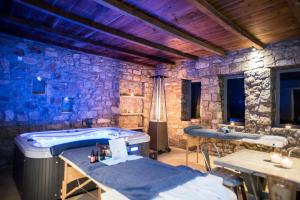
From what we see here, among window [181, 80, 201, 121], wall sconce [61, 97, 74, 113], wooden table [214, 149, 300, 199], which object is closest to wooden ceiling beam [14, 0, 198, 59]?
window [181, 80, 201, 121]

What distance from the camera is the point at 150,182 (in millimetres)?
1308

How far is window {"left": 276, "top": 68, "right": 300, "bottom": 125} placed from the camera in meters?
3.71

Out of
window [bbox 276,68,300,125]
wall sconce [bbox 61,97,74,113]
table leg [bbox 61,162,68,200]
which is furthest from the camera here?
wall sconce [bbox 61,97,74,113]

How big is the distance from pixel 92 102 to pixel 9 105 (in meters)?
1.59

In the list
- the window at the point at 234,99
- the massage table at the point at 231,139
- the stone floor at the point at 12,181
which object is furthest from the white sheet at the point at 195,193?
the window at the point at 234,99

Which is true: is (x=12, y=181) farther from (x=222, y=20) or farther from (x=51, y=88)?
(x=222, y=20)

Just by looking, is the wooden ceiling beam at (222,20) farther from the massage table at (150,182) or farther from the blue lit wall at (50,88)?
the blue lit wall at (50,88)

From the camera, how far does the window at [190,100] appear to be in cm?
530

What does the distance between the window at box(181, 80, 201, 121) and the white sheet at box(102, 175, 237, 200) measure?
4029 millimetres

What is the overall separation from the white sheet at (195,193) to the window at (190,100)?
13.2 ft

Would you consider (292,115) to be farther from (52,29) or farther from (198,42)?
(52,29)

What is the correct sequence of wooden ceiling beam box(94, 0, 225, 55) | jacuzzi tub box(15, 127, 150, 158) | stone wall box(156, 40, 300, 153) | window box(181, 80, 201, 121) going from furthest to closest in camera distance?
window box(181, 80, 201, 121) < stone wall box(156, 40, 300, 153) < wooden ceiling beam box(94, 0, 225, 55) < jacuzzi tub box(15, 127, 150, 158)

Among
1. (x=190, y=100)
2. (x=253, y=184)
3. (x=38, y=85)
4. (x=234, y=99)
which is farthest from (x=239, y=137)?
(x=38, y=85)

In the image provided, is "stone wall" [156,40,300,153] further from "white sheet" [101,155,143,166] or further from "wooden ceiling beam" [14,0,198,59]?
"white sheet" [101,155,143,166]
